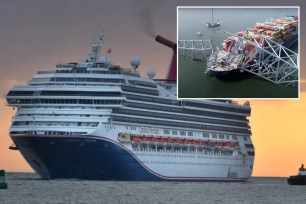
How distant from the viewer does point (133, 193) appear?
248 feet

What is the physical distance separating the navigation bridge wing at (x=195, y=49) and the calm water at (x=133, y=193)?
33.7 ft

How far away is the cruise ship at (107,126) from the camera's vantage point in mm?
84188

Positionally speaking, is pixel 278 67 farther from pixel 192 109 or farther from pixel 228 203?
pixel 192 109

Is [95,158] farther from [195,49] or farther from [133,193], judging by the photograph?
[195,49]

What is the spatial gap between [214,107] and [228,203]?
32360 millimetres

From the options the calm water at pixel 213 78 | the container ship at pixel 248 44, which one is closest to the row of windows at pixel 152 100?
the container ship at pixel 248 44

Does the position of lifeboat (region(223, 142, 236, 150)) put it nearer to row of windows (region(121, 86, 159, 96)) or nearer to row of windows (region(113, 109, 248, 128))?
row of windows (region(113, 109, 248, 128))

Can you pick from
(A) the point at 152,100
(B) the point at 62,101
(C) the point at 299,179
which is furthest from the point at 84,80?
(C) the point at 299,179

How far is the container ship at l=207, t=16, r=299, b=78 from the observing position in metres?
57.3

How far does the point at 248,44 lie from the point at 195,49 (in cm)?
258

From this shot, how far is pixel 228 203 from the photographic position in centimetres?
6825

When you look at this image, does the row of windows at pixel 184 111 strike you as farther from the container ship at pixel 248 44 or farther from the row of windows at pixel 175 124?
the container ship at pixel 248 44

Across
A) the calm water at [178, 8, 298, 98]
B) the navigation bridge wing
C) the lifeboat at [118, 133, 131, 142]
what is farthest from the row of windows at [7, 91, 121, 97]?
the calm water at [178, 8, 298, 98]

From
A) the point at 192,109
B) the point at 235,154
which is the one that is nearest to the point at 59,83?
the point at 192,109
